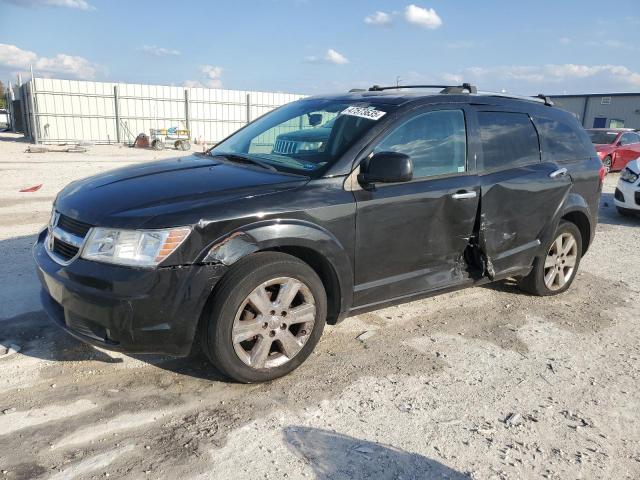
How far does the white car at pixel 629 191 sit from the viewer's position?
366 inches

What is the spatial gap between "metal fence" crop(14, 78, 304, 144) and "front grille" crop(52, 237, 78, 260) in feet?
85.9

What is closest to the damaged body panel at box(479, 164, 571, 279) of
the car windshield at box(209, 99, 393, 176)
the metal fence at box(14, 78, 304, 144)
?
→ the car windshield at box(209, 99, 393, 176)

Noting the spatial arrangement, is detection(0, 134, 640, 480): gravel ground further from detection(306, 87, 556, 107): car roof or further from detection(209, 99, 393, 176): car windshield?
detection(306, 87, 556, 107): car roof

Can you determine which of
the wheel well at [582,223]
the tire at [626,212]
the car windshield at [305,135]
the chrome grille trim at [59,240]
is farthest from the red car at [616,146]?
the chrome grille trim at [59,240]

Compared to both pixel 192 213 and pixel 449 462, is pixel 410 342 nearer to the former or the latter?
pixel 449 462

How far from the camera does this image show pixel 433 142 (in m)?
3.94

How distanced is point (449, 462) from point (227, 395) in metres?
1.33

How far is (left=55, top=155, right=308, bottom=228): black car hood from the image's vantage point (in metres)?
2.90

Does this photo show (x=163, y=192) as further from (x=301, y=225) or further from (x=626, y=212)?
(x=626, y=212)

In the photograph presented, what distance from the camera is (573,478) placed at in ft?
8.30

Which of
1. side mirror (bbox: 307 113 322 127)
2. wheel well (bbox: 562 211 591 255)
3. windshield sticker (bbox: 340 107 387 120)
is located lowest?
wheel well (bbox: 562 211 591 255)

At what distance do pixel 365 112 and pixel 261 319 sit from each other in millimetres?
1699

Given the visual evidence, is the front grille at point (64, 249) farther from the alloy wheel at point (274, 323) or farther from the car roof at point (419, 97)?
the car roof at point (419, 97)

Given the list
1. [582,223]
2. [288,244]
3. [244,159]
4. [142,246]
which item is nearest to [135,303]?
[142,246]
